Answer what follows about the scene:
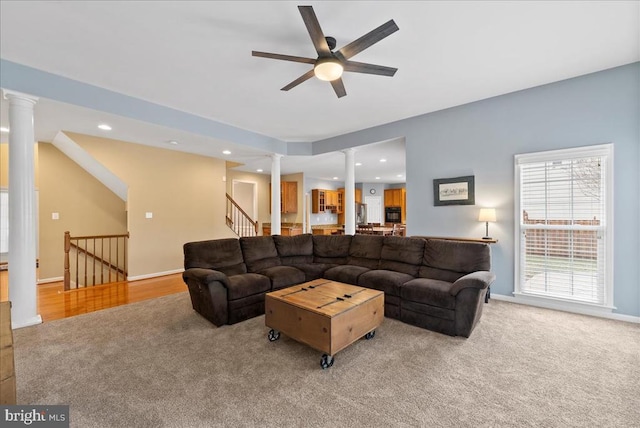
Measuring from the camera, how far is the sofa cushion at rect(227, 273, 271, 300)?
320cm

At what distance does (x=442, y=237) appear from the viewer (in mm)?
4441

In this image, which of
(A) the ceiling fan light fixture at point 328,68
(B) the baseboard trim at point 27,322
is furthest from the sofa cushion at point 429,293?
(B) the baseboard trim at point 27,322

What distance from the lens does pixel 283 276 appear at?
3.78 meters

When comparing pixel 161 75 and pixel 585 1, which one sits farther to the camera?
pixel 161 75

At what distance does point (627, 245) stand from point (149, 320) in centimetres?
566

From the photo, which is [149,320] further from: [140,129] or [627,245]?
[627,245]

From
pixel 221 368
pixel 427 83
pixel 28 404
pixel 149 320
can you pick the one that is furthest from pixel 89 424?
pixel 427 83

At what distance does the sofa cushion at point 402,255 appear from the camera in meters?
3.81

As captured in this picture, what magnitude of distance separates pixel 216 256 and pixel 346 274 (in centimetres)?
182

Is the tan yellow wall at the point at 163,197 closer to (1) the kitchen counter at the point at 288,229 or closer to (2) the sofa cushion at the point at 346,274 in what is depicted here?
(1) the kitchen counter at the point at 288,229

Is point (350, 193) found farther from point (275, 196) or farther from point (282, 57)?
point (282, 57)

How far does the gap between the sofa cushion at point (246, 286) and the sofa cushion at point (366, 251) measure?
1528 millimetres

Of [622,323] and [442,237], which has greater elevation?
[442,237]

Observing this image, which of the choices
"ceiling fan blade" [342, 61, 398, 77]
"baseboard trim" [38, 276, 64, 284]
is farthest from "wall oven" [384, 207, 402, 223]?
"baseboard trim" [38, 276, 64, 284]
